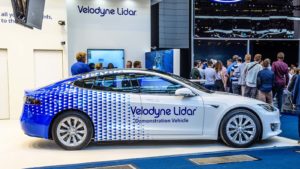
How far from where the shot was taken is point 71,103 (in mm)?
6207

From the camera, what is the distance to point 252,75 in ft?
31.1

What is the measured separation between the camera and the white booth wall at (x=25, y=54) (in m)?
10.1

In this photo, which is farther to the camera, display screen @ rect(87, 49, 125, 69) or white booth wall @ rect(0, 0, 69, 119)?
display screen @ rect(87, 49, 125, 69)

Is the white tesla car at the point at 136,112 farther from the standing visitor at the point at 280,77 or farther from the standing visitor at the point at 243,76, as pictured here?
the standing visitor at the point at 280,77

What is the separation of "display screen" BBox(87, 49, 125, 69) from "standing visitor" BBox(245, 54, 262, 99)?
405cm

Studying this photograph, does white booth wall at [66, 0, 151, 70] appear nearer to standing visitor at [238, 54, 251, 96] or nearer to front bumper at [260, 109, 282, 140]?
standing visitor at [238, 54, 251, 96]

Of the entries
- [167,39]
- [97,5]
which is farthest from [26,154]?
[167,39]

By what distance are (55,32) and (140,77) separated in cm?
492

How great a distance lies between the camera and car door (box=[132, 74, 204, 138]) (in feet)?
20.7

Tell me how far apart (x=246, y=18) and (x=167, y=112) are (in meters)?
14.1

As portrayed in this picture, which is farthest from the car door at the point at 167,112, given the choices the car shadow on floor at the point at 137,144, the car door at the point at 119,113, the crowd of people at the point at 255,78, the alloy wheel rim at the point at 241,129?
the crowd of people at the point at 255,78

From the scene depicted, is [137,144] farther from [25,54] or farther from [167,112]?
[25,54]

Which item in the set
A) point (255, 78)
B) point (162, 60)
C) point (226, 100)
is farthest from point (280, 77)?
point (226, 100)

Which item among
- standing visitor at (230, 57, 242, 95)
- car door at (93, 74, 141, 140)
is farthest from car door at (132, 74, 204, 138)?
standing visitor at (230, 57, 242, 95)
